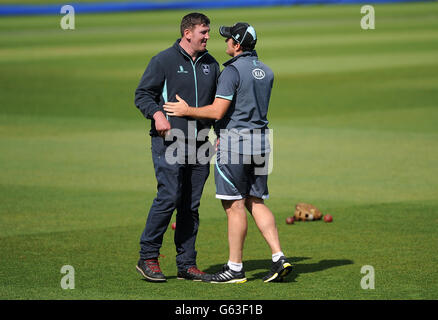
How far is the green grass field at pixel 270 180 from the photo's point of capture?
8.43m

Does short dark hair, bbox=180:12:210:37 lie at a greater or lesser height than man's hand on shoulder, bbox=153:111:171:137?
greater

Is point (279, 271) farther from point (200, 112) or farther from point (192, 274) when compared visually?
point (200, 112)

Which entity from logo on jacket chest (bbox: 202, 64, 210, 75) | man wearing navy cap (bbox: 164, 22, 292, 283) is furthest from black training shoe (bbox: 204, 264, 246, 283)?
logo on jacket chest (bbox: 202, 64, 210, 75)

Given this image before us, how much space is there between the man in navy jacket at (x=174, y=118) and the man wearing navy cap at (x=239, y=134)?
16cm

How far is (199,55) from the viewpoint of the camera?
27.9 ft

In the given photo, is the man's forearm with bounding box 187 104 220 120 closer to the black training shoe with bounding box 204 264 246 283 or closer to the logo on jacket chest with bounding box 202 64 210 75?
the logo on jacket chest with bounding box 202 64 210 75

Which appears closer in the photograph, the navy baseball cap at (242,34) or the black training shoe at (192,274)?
the navy baseball cap at (242,34)

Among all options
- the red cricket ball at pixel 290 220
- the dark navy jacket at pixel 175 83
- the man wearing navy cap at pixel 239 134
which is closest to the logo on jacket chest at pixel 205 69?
the dark navy jacket at pixel 175 83

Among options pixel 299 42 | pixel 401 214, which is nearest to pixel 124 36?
pixel 299 42

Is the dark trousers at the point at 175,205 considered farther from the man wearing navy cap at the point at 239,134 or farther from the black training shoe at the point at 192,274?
the man wearing navy cap at the point at 239,134

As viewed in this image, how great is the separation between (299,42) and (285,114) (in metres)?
20.2

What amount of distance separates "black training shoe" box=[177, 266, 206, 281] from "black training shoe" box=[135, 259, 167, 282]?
237mm

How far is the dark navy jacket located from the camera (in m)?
8.29
